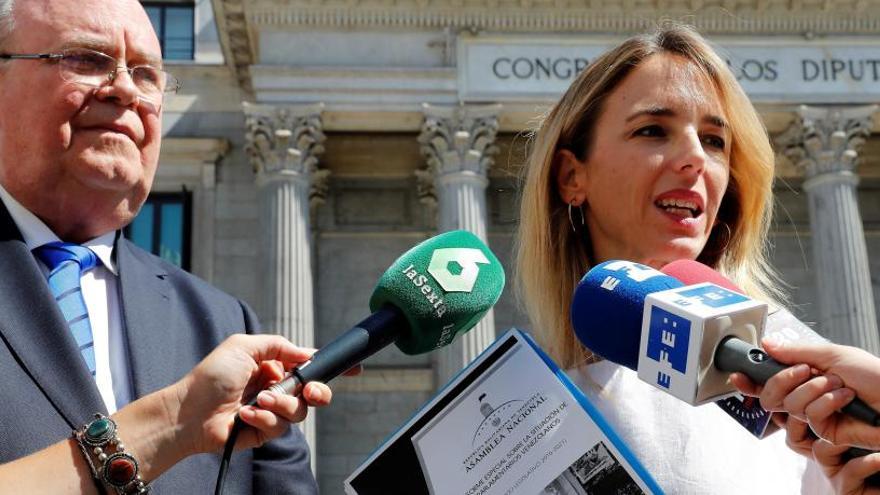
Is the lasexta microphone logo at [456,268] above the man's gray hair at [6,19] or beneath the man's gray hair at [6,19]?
beneath

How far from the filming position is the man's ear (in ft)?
9.55

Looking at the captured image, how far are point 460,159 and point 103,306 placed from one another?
15.3 m

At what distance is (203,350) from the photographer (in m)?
2.88

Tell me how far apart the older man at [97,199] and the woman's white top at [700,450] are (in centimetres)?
90

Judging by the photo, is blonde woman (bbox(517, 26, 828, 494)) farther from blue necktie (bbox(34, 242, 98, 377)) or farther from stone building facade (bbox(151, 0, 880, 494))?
stone building facade (bbox(151, 0, 880, 494))

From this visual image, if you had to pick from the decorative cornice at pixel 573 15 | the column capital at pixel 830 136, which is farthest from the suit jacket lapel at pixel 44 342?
the column capital at pixel 830 136

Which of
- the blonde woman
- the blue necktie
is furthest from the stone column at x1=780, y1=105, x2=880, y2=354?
the blue necktie

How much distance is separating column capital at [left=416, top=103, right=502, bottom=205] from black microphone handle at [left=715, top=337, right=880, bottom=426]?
1628cm

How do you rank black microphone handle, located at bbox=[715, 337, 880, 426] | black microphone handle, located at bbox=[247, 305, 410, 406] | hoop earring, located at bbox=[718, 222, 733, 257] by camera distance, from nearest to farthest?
black microphone handle, located at bbox=[715, 337, 880, 426]
black microphone handle, located at bbox=[247, 305, 410, 406]
hoop earring, located at bbox=[718, 222, 733, 257]

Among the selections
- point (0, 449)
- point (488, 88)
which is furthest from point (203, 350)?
point (488, 88)

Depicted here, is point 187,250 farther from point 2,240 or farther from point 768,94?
point 2,240

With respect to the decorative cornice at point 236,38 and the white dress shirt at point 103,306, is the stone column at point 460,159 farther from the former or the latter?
the white dress shirt at point 103,306

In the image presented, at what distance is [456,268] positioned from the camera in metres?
2.29

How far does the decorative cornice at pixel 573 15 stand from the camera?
18375 mm
